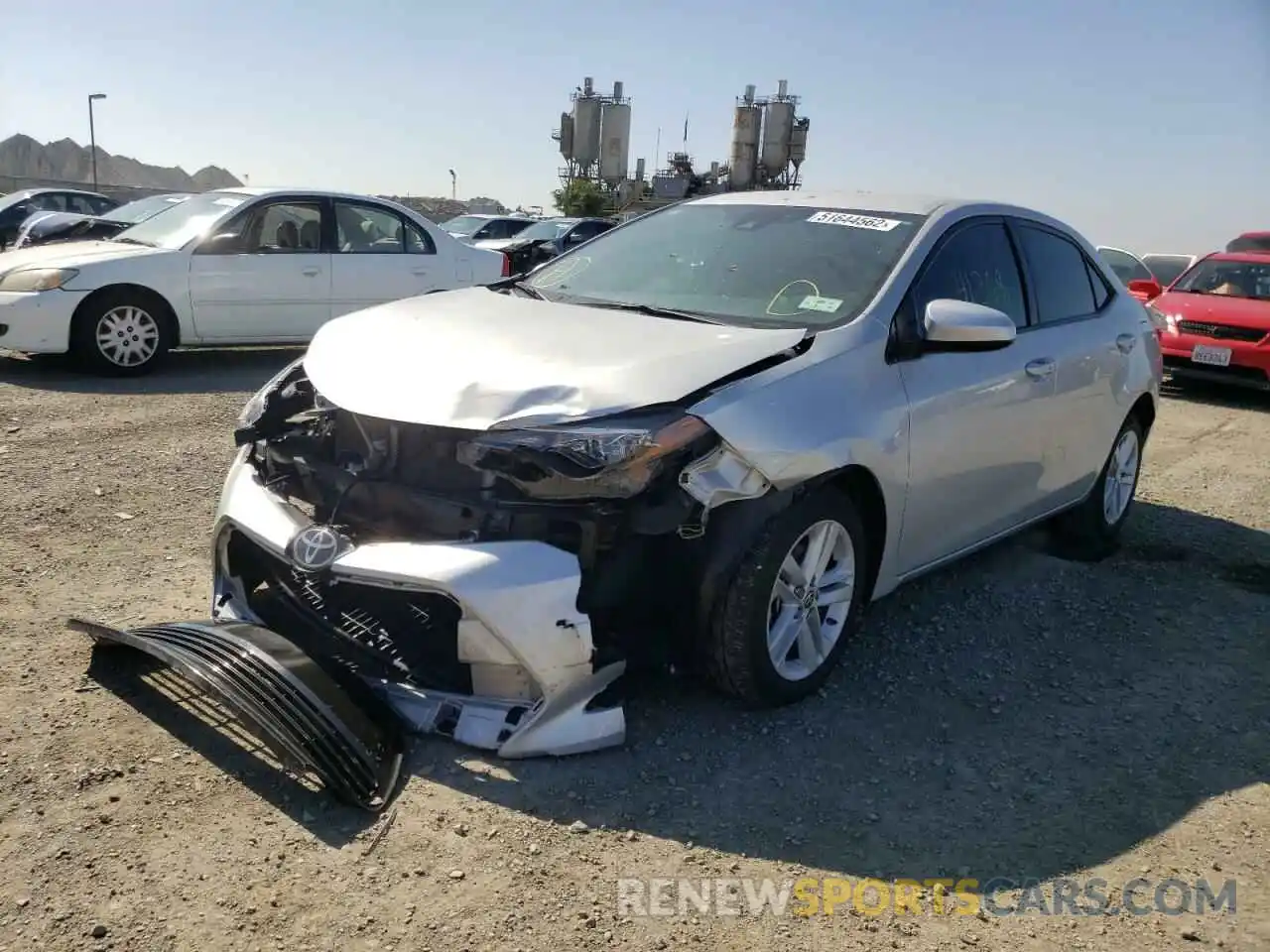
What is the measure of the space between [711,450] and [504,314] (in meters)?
1.18

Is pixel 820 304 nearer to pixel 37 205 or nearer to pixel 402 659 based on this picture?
pixel 402 659

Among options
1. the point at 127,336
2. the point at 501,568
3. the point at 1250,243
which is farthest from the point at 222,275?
the point at 1250,243

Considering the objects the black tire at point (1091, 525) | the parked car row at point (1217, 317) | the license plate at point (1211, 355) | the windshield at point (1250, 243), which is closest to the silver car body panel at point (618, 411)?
the black tire at point (1091, 525)

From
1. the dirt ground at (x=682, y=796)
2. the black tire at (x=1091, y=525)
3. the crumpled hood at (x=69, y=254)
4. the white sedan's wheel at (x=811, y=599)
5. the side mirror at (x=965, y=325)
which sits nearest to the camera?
the dirt ground at (x=682, y=796)

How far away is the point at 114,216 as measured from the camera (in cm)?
1206

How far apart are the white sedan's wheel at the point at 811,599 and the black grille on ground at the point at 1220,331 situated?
29.6ft

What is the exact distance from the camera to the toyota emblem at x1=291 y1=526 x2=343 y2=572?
3033 millimetres

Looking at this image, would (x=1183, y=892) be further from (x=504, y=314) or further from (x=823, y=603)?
(x=504, y=314)

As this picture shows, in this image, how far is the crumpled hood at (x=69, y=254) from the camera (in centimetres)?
829

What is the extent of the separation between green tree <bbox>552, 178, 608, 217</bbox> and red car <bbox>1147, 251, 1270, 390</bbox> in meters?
58.4

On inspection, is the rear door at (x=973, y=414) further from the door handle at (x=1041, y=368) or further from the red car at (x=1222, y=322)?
the red car at (x=1222, y=322)

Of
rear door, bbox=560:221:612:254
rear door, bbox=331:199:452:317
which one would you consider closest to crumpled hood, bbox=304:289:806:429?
rear door, bbox=331:199:452:317

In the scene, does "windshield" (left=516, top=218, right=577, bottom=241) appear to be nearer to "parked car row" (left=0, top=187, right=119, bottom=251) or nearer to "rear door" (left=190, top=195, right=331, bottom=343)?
"parked car row" (left=0, top=187, right=119, bottom=251)

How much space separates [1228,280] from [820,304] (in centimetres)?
997
